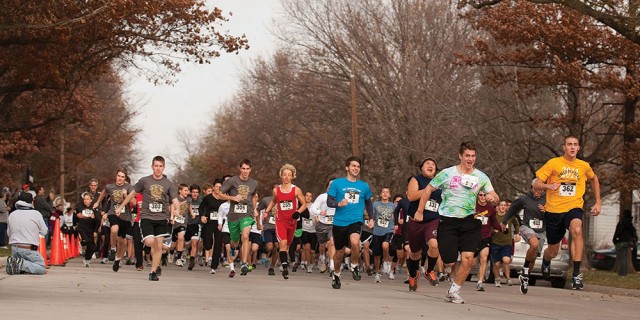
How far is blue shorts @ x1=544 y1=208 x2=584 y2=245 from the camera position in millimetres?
17453

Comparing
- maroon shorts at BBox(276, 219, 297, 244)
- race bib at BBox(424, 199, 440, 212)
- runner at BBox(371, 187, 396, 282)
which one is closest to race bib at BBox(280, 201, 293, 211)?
maroon shorts at BBox(276, 219, 297, 244)

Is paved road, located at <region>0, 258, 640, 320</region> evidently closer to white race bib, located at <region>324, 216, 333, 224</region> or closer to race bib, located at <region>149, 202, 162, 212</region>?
race bib, located at <region>149, 202, 162, 212</region>

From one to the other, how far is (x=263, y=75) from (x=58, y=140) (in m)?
12.8

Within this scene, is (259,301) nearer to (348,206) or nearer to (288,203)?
(348,206)

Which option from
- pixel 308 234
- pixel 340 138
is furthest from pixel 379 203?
pixel 340 138

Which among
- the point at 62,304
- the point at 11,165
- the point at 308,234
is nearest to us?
the point at 62,304

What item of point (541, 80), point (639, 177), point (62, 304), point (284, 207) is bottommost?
point (62, 304)

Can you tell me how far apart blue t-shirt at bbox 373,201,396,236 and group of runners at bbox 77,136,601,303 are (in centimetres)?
2

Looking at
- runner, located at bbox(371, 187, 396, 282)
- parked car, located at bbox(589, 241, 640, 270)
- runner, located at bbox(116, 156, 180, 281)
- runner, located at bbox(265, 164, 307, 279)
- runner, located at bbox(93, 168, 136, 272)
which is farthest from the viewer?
parked car, located at bbox(589, 241, 640, 270)

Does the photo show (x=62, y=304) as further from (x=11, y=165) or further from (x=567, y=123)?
(x=11, y=165)

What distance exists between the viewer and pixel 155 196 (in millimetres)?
19953

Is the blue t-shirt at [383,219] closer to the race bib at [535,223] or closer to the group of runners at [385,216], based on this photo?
the group of runners at [385,216]

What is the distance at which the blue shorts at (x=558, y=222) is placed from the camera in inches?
687

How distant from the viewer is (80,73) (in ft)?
115
